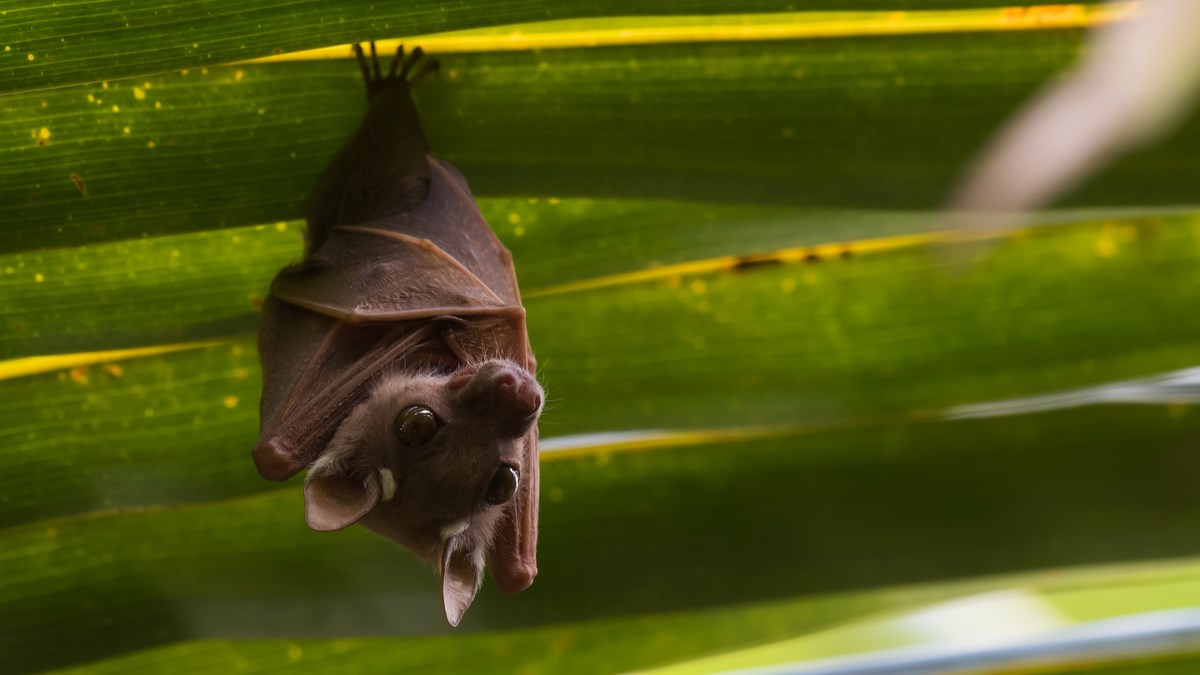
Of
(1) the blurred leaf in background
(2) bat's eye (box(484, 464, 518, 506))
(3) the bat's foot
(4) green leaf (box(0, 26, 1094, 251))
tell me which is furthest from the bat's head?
(3) the bat's foot

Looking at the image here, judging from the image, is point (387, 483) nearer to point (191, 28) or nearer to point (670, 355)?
point (670, 355)

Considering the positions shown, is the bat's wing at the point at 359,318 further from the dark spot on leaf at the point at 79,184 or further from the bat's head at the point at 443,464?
the dark spot on leaf at the point at 79,184

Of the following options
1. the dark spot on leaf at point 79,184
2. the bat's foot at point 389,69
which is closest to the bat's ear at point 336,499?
the dark spot on leaf at point 79,184

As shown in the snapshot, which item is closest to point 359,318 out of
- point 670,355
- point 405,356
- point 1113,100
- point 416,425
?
point 405,356

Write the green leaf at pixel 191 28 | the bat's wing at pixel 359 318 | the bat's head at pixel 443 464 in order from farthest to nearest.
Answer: the bat's wing at pixel 359 318 → the bat's head at pixel 443 464 → the green leaf at pixel 191 28

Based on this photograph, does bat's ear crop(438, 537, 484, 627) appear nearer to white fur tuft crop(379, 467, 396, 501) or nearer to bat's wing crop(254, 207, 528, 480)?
white fur tuft crop(379, 467, 396, 501)

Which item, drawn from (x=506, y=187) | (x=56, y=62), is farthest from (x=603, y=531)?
(x=56, y=62)

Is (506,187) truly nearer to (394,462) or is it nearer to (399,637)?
(394,462)
